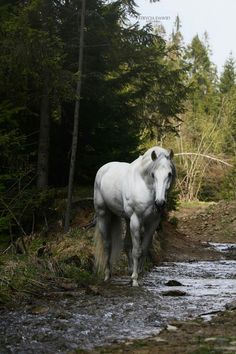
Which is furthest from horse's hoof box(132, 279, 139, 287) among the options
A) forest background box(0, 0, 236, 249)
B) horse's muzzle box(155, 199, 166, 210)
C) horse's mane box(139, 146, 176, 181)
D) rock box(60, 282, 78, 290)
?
forest background box(0, 0, 236, 249)

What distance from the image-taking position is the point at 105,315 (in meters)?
5.57

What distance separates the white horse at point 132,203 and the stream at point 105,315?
0.63 meters

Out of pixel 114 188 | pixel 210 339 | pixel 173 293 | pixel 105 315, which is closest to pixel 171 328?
pixel 210 339

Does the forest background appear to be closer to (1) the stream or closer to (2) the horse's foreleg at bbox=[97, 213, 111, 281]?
(2) the horse's foreleg at bbox=[97, 213, 111, 281]

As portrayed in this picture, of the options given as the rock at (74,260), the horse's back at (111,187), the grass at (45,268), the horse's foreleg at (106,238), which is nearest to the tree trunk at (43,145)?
the grass at (45,268)

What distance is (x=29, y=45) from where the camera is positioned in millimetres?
11398

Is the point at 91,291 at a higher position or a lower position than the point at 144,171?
lower

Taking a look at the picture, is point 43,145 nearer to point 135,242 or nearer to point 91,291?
point 135,242

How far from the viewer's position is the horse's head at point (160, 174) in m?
7.50

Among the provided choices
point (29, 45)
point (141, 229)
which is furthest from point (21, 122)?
point (141, 229)

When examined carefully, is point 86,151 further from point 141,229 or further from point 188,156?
point 188,156

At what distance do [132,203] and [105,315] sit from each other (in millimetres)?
2760

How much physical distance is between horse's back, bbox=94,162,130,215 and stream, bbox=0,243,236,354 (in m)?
1.26

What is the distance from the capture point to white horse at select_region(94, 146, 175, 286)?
25.4 ft
